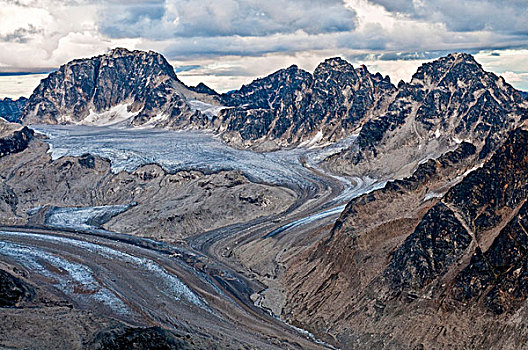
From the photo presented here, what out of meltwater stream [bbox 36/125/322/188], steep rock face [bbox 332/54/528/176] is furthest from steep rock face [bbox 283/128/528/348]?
steep rock face [bbox 332/54/528/176]

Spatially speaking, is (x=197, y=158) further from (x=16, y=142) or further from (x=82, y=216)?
(x=16, y=142)

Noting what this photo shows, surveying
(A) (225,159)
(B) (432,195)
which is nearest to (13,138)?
(A) (225,159)

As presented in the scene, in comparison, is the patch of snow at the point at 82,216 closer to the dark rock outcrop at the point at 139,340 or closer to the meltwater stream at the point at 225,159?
the meltwater stream at the point at 225,159

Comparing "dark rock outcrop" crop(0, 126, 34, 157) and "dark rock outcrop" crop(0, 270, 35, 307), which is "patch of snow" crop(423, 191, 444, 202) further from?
"dark rock outcrop" crop(0, 126, 34, 157)

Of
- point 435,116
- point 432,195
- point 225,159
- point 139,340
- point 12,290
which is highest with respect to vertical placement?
point 435,116

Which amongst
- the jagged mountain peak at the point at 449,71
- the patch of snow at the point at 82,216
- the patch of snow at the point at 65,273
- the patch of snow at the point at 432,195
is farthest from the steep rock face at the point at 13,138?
the patch of snow at the point at 432,195

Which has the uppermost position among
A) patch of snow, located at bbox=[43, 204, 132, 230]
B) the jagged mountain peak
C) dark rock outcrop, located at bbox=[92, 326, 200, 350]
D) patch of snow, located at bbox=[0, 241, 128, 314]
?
the jagged mountain peak
